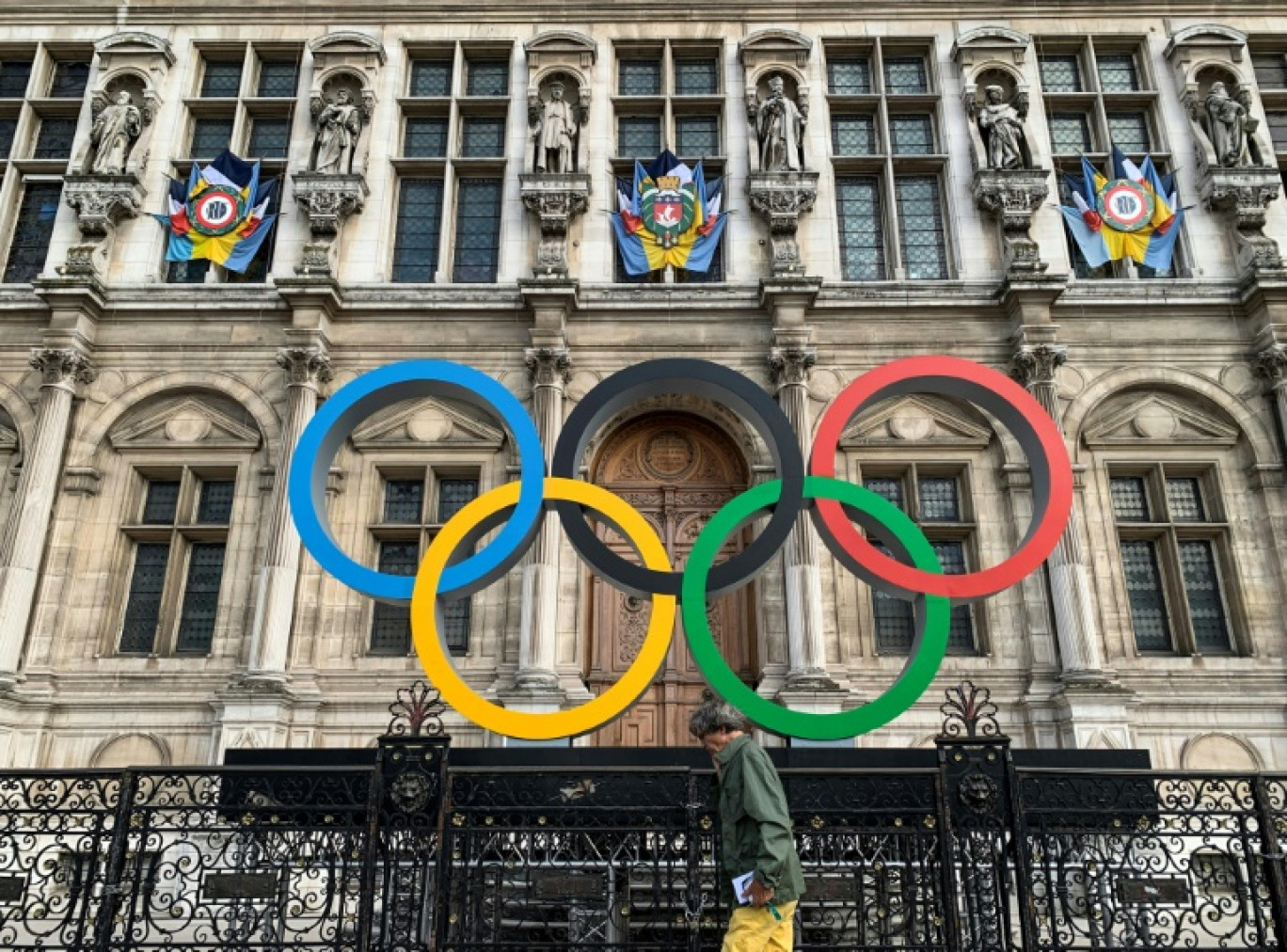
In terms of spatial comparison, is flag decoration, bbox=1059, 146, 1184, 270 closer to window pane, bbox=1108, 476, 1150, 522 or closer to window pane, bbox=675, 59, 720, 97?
window pane, bbox=1108, 476, 1150, 522

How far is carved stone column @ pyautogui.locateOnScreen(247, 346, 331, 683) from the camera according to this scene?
50.8 feet

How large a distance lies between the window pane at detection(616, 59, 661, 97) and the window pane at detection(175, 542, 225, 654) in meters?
12.5

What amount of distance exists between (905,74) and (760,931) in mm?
19013

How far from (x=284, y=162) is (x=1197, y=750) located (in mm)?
20097

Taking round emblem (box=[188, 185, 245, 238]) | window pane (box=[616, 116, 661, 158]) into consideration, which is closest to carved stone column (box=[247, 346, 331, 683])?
round emblem (box=[188, 185, 245, 238])

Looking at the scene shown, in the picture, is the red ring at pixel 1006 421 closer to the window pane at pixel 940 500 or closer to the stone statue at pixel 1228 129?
the window pane at pixel 940 500

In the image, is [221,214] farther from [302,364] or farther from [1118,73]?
[1118,73]

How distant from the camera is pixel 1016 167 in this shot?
18.6 m

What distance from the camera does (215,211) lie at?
18.6 meters

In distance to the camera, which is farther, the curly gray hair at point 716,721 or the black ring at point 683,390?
the black ring at point 683,390

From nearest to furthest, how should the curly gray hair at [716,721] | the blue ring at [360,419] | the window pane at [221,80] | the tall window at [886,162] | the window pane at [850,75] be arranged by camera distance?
the curly gray hair at [716,721] → the blue ring at [360,419] → the tall window at [886,162] → the window pane at [850,75] → the window pane at [221,80]

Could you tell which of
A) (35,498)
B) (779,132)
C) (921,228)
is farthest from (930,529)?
(35,498)

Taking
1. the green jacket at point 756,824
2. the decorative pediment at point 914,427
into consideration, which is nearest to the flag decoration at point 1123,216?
the decorative pediment at point 914,427

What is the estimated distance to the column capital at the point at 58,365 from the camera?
17.2m
